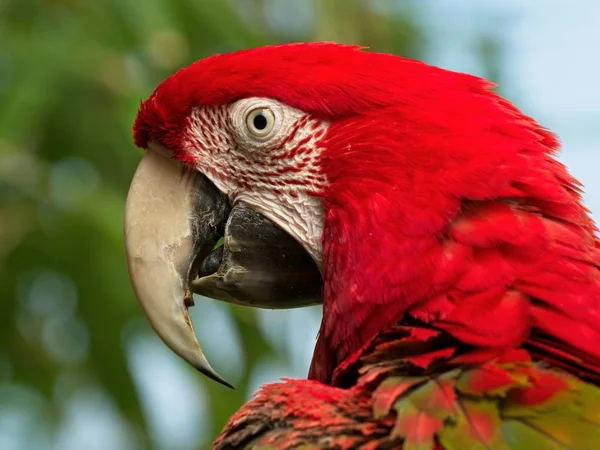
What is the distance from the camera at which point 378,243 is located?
1.20 metres

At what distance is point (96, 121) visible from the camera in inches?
96.3

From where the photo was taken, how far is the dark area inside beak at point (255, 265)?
1.32m

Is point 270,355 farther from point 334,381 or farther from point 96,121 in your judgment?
point 334,381

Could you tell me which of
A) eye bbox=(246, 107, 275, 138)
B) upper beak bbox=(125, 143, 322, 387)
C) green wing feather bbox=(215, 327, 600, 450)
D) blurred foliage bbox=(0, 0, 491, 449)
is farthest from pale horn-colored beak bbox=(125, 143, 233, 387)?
blurred foliage bbox=(0, 0, 491, 449)

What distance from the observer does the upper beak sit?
1.31 meters

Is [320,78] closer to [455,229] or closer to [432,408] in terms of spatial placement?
[455,229]

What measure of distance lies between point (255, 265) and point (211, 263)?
0.07 meters

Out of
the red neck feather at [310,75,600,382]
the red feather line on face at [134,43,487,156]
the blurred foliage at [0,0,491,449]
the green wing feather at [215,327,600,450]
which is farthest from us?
the blurred foliage at [0,0,491,449]

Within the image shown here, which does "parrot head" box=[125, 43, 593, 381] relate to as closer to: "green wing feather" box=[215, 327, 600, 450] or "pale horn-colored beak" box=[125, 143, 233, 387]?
"pale horn-colored beak" box=[125, 143, 233, 387]

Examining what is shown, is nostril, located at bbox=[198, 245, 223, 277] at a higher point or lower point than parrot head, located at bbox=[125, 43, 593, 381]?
lower

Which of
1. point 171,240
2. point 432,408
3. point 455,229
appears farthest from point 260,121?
point 432,408

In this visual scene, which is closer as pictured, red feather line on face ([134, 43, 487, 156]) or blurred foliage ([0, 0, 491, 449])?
red feather line on face ([134, 43, 487, 156])

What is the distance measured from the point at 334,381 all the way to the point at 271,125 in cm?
36

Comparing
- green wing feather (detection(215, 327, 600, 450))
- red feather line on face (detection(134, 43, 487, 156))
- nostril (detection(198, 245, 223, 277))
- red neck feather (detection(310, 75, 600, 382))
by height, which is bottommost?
green wing feather (detection(215, 327, 600, 450))
